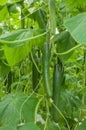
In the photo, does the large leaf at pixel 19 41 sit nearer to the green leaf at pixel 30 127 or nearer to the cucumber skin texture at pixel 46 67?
the cucumber skin texture at pixel 46 67

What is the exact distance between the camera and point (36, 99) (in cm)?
141

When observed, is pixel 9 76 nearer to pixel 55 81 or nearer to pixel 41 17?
pixel 41 17

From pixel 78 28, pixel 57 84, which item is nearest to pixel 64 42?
pixel 57 84

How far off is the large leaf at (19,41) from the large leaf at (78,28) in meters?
0.18

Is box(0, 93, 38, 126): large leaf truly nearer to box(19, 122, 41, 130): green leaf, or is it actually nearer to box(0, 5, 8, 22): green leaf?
box(19, 122, 41, 130): green leaf

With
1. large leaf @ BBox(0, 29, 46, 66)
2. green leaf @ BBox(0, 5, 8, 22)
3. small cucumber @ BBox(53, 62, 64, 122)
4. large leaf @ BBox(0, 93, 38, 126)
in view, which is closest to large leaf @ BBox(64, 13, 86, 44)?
large leaf @ BBox(0, 29, 46, 66)

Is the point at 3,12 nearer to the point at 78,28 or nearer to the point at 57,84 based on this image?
the point at 57,84

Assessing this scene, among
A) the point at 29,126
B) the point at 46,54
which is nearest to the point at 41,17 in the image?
the point at 46,54

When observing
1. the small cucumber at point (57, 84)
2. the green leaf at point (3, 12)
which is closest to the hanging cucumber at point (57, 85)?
the small cucumber at point (57, 84)

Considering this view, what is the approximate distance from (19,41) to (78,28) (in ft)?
0.78

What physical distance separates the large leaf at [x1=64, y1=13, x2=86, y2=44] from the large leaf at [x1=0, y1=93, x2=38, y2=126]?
1.38 feet

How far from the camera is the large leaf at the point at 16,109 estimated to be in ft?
4.47

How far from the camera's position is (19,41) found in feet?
3.80

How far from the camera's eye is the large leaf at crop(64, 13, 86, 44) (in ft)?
3.15
